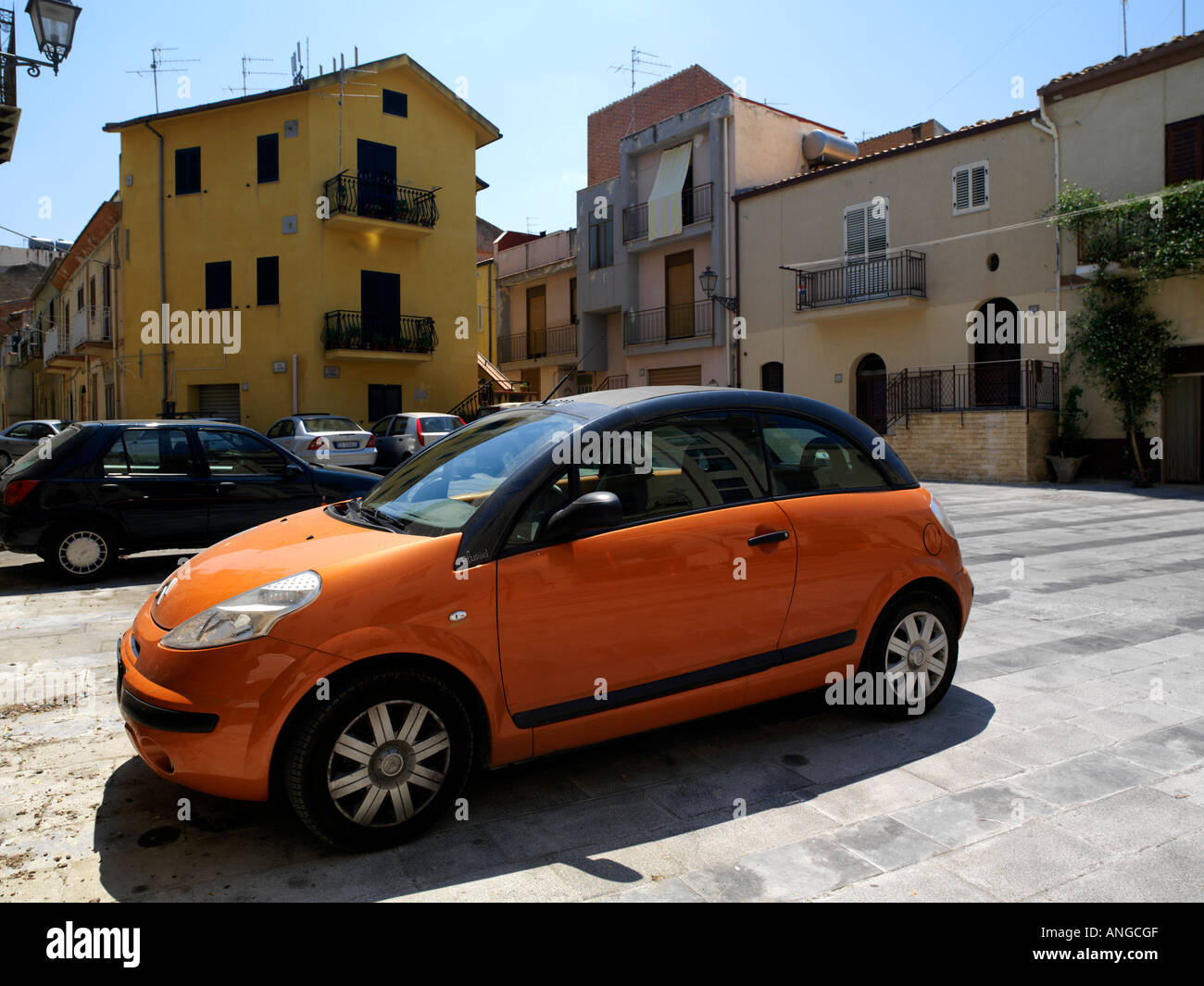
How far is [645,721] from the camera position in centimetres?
353

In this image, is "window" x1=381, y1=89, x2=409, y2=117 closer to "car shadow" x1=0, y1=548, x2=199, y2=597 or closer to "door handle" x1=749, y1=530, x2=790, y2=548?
"car shadow" x1=0, y1=548, x2=199, y2=597

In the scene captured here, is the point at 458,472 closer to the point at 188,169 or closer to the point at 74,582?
the point at 74,582

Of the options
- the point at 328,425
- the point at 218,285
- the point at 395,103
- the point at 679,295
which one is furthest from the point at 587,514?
the point at 679,295

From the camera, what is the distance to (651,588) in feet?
11.3

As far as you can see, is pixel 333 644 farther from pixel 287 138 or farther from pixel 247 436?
pixel 287 138

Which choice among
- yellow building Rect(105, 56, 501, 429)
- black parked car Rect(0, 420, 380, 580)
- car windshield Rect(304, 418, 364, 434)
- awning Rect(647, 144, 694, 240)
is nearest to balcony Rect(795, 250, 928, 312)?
awning Rect(647, 144, 694, 240)

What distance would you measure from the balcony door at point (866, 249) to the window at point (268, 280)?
54.1 feet

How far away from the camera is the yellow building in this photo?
84.5 ft

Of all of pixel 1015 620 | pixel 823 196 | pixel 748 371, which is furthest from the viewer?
pixel 748 371

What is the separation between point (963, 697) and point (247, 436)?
7048 mm

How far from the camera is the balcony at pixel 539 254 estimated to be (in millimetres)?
35188

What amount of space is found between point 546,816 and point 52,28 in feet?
30.5

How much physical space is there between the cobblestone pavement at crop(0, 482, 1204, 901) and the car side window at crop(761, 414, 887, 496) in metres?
1.20
